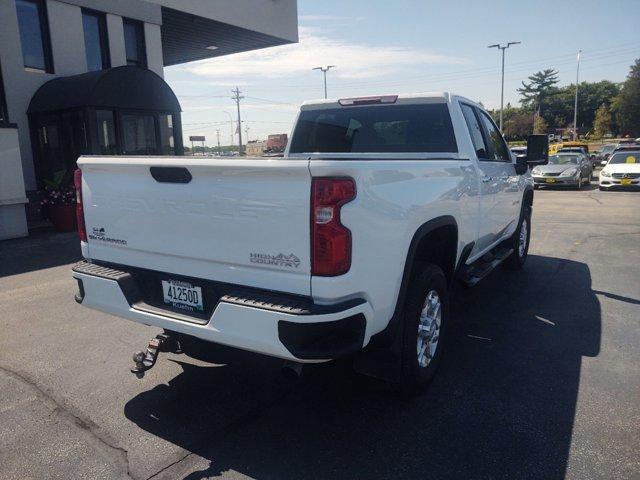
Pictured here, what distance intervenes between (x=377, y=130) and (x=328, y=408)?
261cm

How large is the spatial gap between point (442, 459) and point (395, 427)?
0.40 meters

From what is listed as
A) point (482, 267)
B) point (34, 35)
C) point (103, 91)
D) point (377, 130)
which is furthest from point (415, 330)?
point (34, 35)

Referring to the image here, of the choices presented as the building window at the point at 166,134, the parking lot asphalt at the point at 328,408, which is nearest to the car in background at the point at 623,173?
the parking lot asphalt at the point at 328,408

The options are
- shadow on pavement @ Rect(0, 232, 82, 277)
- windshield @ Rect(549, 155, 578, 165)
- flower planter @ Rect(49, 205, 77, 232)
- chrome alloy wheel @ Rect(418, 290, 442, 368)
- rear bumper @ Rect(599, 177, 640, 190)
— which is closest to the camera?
chrome alloy wheel @ Rect(418, 290, 442, 368)

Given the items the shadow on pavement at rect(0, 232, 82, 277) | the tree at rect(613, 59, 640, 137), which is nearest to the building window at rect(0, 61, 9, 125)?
the shadow on pavement at rect(0, 232, 82, 277)

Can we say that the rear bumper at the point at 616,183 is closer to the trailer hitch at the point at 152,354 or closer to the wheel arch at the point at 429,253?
the wheel arch at the point at 429,253

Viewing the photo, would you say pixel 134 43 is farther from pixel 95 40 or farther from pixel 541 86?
pixel 541 86

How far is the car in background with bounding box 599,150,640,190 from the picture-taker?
56.4ft

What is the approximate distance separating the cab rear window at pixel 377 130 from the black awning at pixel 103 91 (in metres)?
8.45

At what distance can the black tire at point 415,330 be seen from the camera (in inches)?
126

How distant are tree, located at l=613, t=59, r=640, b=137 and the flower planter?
81.9m

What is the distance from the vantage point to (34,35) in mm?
12594

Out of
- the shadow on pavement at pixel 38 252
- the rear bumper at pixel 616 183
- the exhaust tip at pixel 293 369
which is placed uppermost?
the exhaust tip at pixel 293 369

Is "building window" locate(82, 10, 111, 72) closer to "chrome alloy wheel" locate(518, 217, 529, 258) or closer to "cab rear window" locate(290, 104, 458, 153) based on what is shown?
"cab rear window" locate(290, 104, 458, 153)
